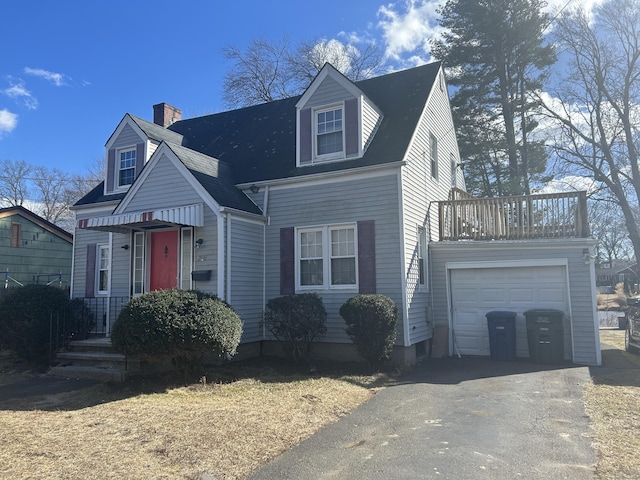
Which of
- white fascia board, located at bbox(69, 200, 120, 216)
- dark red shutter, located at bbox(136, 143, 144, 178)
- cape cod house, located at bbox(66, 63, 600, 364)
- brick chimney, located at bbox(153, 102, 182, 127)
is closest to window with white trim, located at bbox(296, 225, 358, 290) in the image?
cape cod house, located at bbox(66, 63, 600, 364)

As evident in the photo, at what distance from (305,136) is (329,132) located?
65cm

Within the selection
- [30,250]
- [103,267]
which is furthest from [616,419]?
[30,250]

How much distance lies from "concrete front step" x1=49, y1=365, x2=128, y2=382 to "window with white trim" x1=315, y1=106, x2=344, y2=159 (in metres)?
6.81

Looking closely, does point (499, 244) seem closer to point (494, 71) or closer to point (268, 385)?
point (268, 385)

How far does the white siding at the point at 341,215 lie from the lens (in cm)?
1044

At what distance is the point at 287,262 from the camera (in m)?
11.5

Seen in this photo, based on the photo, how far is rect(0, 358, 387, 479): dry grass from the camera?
4.58 metres

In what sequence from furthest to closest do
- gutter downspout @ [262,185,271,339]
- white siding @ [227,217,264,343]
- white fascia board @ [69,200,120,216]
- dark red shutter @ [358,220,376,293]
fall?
white fascia board @ [69,200,120,216]
gutter downspout @ [262,185,271,339]
white siding @ [227,217,264,343]
dark red shutter @ [358,220,376,293]

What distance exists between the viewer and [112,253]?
1261 cm

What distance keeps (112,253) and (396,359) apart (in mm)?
8090

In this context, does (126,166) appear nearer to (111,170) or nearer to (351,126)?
(111,170)

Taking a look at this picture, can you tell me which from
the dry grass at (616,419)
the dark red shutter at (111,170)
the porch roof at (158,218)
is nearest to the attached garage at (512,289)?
the dry grass at (616,419)

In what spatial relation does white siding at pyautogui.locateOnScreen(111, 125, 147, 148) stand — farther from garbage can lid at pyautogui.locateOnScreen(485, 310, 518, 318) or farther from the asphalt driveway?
garbage can lid at pyautogui.locateOnScreen(485, 310, 518, 318)

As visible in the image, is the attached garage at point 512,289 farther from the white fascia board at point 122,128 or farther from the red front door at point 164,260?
the white fascia board at point 122,128
